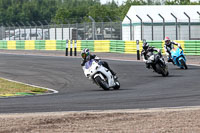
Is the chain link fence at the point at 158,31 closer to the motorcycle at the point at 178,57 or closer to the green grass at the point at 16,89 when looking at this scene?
the motorcycle at the point at 178,57

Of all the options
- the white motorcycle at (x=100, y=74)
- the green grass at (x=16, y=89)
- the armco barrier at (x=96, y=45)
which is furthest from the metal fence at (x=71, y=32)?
the white motorcycle at (x=100, y=74)

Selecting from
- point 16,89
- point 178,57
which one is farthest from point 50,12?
point 16,89

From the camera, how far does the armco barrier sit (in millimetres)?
33594

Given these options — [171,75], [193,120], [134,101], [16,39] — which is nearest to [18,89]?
[134,101]

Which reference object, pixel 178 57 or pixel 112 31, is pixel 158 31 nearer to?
pixel 112 31

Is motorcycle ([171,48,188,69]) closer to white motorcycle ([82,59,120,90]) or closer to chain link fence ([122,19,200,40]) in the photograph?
white motorcycle ([82,59,120,90])

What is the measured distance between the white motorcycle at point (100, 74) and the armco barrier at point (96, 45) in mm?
17316

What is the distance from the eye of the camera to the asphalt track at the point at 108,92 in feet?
38.8

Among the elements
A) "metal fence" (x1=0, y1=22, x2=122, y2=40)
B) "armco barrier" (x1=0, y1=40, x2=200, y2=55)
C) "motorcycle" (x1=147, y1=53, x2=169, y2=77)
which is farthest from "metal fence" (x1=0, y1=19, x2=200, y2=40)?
"motorcycle" (x1=147, y1=53, x2=169, y2=77)

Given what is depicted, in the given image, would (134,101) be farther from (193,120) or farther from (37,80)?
(37,80)

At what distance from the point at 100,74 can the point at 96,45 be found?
25.4 meters

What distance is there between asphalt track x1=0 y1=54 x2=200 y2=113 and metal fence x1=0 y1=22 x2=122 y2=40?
56.8ft

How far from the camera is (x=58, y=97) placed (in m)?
14.1

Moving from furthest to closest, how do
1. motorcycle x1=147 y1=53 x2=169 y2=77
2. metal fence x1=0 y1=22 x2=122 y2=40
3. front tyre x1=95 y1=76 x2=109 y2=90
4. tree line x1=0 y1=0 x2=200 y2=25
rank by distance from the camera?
1. tree line x1=0 y1=0 x2=200 y2=25
2. metal fence x1=0 y1=22 x2=122 y2=40
3. motorcycle x1=147 y1=53 x2=169 y2=77
4. front tyre x1=95 y1=76 x2=109 y2=90
